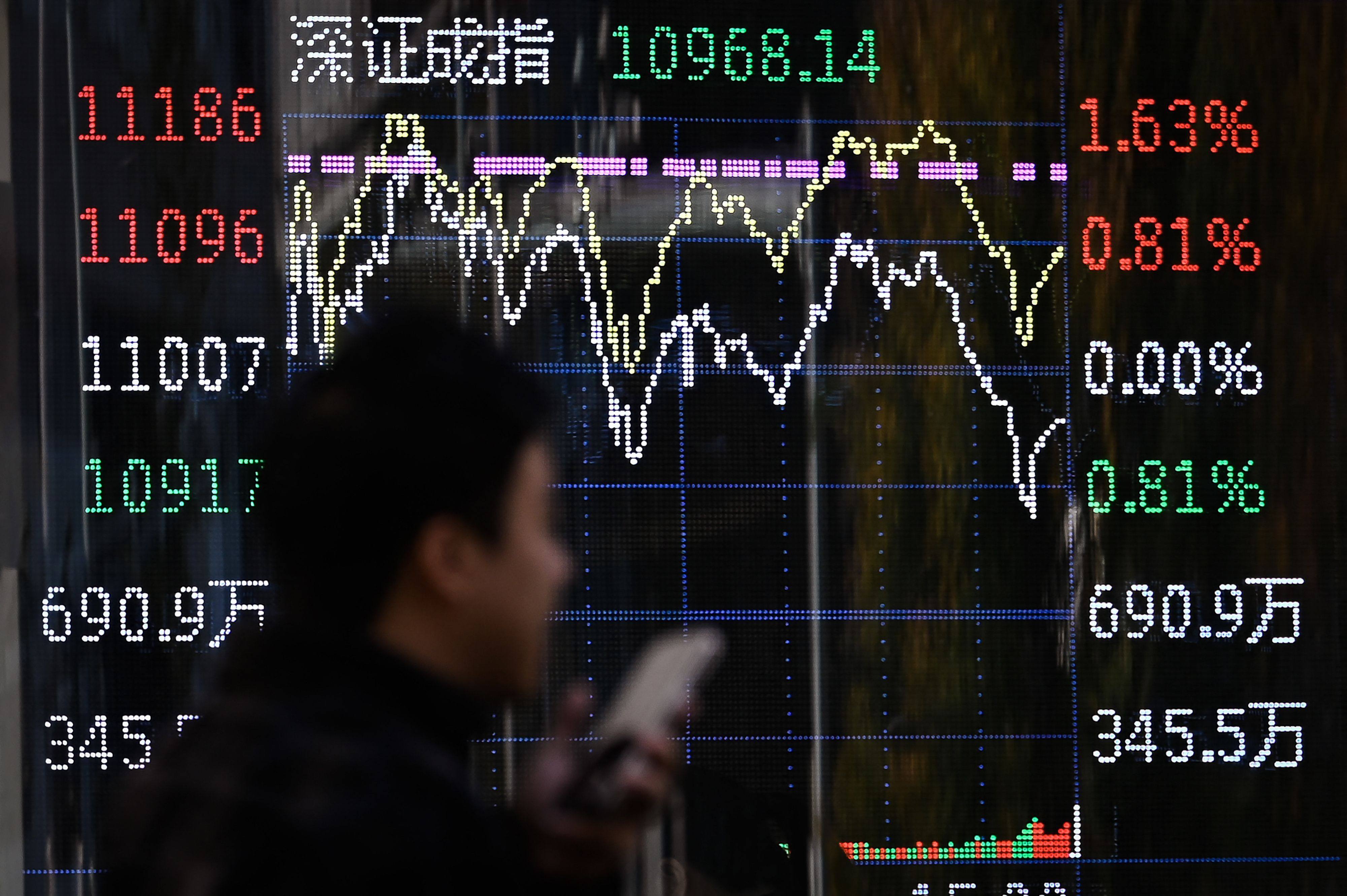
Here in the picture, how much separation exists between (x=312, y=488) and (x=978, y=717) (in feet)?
6.50

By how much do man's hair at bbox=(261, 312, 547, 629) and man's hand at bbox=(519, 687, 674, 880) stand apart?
201 millimetres

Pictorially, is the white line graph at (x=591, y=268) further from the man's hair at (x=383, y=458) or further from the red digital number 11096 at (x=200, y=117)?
the man's hair at (x=383, y=458)

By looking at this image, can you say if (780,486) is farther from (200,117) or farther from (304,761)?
(304,761)

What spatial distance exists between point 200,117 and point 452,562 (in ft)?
6.40

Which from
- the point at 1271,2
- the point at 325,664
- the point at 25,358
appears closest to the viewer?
the point at 325,664

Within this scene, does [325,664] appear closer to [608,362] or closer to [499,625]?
[499,625]

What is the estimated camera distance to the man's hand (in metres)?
1.22

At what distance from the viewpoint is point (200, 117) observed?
2.95 m

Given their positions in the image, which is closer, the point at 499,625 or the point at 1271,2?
the point at 499,625

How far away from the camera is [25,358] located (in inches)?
114

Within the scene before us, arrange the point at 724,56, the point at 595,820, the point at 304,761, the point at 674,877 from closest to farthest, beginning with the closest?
the point at 304,761 < the point at 595,820 < the point at 674,877 < the point at 724,56

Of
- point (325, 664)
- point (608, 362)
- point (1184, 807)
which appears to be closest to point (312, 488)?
point (325, 664)

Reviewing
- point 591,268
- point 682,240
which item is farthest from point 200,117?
point 682,240

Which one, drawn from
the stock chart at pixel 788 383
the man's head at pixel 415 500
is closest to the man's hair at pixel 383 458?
the man's head at pixel 415 500
